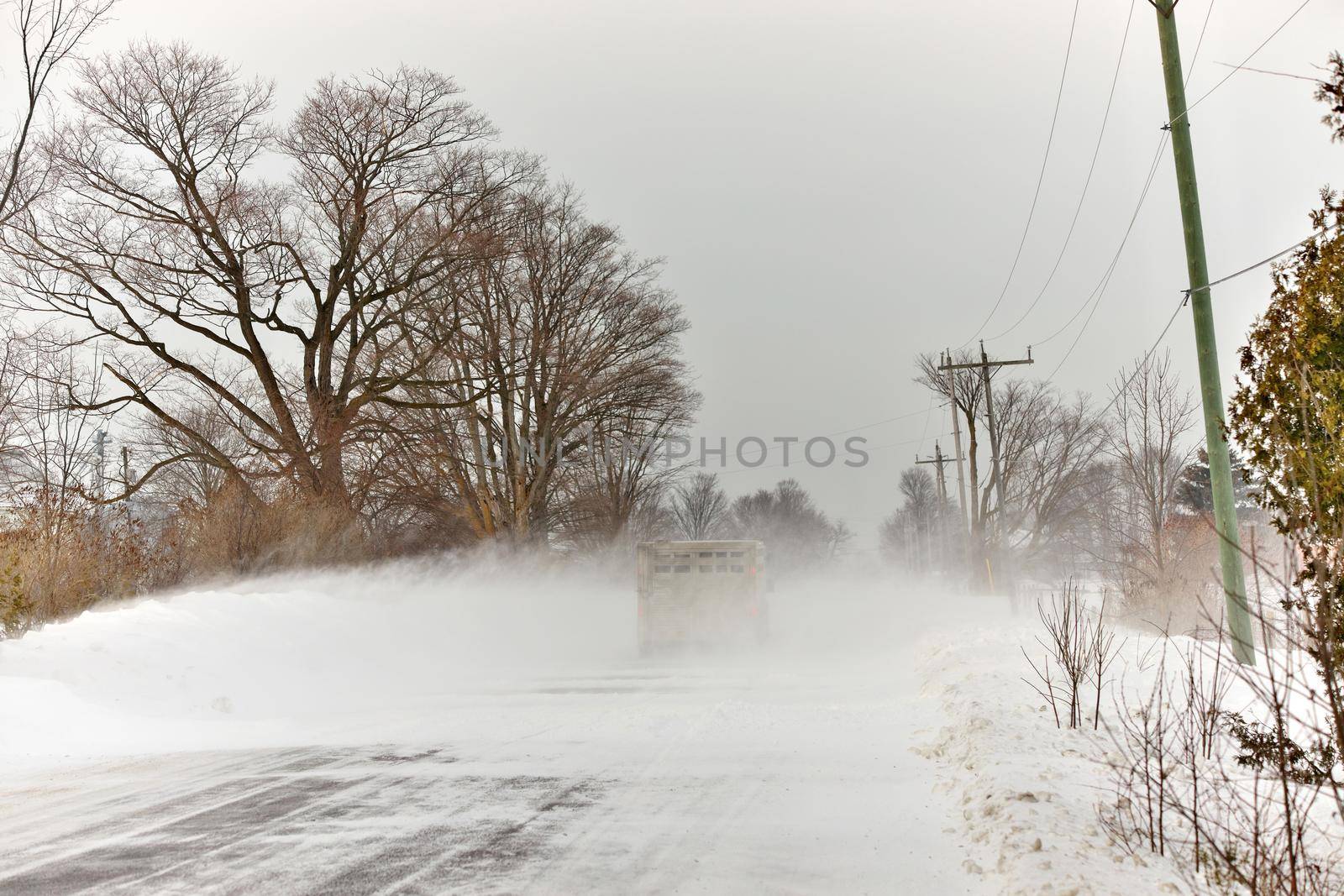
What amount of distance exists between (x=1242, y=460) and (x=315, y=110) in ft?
86.8

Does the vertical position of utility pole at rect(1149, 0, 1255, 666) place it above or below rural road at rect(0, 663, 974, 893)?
above

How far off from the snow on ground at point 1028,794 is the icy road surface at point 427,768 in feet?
0.87

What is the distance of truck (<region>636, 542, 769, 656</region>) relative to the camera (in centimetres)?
1983

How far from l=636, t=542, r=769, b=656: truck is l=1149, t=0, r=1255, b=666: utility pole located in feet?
30.2

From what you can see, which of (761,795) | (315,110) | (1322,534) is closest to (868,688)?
(761,795)

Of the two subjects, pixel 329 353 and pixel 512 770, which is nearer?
pixel 512 770

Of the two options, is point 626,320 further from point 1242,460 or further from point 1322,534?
point 1322,534

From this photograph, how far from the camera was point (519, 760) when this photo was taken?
888 centimetres

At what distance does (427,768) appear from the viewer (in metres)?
8.52

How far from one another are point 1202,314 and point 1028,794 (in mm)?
9198

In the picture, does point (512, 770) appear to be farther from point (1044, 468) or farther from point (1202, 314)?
point (1044, 468)

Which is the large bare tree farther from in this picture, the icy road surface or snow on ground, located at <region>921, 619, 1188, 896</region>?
snow on ground, located at <region>921, 619, 1188, 896</region>

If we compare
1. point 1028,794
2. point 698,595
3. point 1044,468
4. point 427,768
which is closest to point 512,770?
point 427,768

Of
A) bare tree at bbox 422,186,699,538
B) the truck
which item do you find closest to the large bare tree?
bare tree at bbox 422,186,699,538
